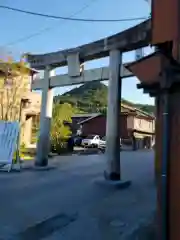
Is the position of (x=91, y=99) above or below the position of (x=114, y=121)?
above

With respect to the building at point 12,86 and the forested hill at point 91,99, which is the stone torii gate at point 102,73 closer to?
the building at point 12,86

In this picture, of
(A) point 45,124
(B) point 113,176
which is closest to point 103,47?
(B) point 113,176

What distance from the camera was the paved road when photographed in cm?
553

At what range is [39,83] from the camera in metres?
14.2

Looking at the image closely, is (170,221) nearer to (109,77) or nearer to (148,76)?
(148,76)

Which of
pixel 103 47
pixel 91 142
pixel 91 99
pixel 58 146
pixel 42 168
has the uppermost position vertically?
pixel 91 99

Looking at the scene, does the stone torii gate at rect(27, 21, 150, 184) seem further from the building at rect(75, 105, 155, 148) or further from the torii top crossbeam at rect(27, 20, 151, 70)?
the building at rect(75, 105, 155, 148)

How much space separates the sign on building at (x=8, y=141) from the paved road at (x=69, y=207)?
1.34m

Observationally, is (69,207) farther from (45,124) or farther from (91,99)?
(91,99)

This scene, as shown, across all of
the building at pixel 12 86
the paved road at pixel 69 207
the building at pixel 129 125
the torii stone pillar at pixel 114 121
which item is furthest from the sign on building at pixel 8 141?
the building at pixel 129 125

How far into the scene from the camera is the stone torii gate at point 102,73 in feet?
33.1

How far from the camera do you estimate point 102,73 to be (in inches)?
447

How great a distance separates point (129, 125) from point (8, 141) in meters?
26.7

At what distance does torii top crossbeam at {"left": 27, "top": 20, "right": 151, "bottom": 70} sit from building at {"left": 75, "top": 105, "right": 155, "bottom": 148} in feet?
75.9
